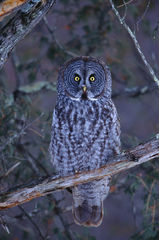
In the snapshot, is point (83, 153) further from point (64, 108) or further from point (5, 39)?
point (5, 39)

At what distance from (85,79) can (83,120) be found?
51 centimetres

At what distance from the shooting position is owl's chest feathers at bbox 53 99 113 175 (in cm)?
429

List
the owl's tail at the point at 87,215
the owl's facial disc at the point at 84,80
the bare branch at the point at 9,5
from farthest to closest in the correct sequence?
the owl's tail at the point at 87,215, the owl's facial disc at the point at 84,80, the bare branch at the point at 9,5

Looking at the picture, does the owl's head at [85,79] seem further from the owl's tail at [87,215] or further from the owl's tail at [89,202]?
A: the owl's tail at [87,215]

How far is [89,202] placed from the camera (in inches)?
195

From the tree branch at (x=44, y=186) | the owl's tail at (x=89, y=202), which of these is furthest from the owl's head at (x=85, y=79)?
the owl's tail at (x=89, y=202)

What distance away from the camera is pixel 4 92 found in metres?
4.96

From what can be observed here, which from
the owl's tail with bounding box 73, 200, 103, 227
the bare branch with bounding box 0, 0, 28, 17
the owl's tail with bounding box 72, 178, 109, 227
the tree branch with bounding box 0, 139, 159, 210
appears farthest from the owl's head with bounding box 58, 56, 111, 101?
the owl's tail with bounding box 73, 200, 103, 227

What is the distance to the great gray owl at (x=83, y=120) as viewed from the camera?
430 cm

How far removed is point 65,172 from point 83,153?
15.6 inches

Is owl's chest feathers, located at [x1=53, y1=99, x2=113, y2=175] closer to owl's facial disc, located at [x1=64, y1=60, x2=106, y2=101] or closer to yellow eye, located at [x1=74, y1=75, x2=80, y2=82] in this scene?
owl's facial disc, located at [x1=64, y1=60, x2=106, y2=101]

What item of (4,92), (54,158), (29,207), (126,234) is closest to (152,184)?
(54,158)

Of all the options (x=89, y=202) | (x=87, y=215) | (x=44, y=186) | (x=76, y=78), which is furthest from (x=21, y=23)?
(x=87, y=215)

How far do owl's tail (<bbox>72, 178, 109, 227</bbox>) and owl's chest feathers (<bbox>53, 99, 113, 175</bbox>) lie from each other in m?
0.51
